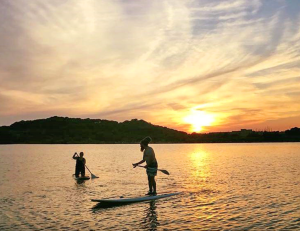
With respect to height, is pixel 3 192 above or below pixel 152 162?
below

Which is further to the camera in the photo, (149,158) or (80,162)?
(80,162)

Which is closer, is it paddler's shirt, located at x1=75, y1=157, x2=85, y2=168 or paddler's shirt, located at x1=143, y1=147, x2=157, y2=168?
paddler's shirt, located at x1=143, y1=147, x2=157, y2=168

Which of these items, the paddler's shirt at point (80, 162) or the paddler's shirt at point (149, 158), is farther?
the paddler's shirt at point (80, 162)

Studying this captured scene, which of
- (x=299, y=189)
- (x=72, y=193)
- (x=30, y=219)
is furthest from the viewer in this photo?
(x=299, y=189)

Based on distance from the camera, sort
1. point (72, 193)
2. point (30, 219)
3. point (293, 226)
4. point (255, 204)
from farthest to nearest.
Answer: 1. point (72, 193)
2. point (255, 204)
3. point (30, 219)
4. point (293, 226)

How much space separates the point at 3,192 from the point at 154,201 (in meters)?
14.1

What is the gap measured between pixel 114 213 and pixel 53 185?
15.4 metres

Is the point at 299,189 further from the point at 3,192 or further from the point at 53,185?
the point at 3,192

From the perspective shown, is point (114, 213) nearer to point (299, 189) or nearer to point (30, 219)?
point (30, 219)

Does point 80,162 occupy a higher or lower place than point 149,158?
lower

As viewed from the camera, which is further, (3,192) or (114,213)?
(3,192)

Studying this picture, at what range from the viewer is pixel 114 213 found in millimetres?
19109

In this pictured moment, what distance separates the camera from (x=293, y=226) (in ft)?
52.8

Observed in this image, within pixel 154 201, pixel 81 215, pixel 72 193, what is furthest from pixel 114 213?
pixel 72 193
